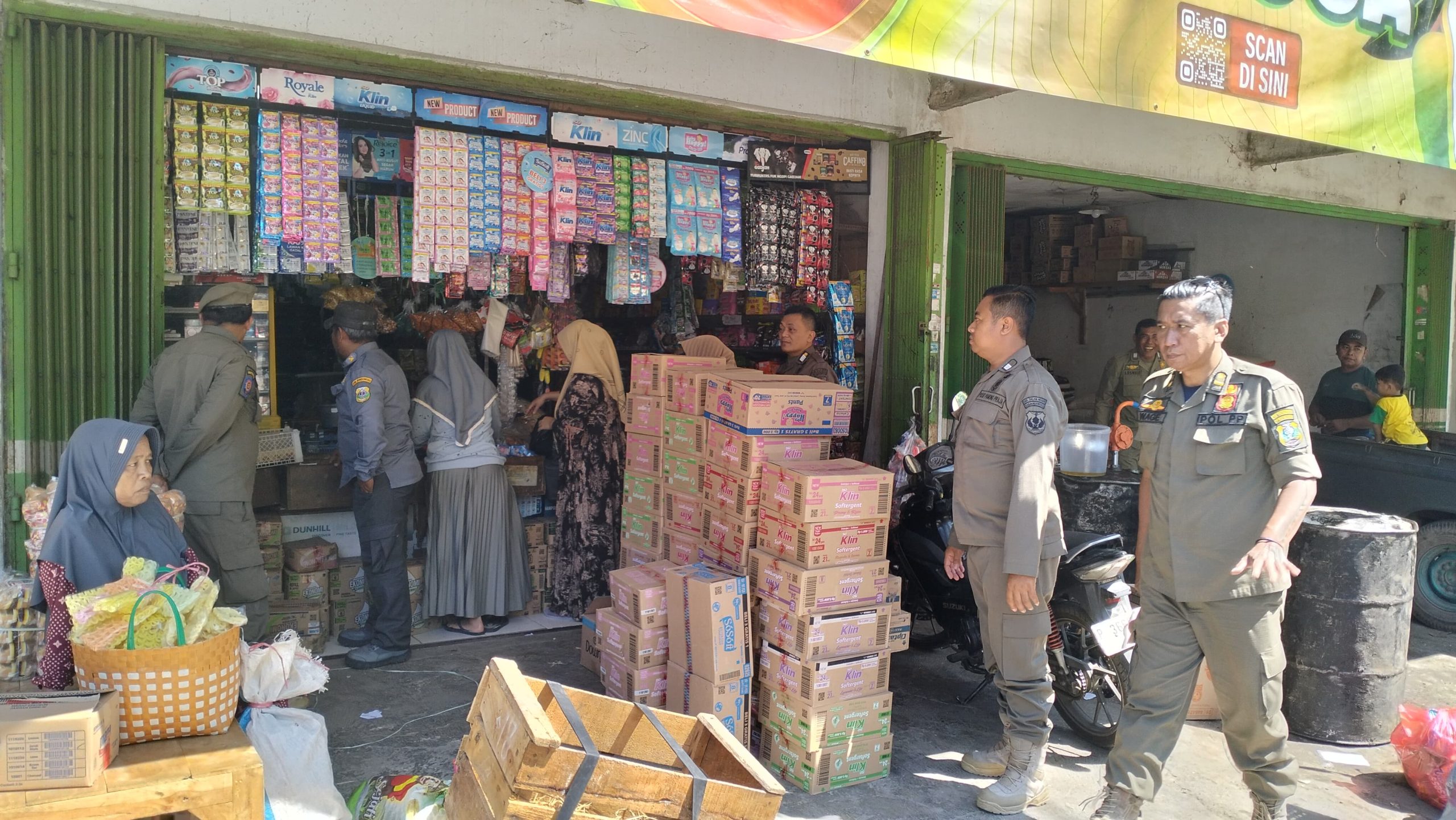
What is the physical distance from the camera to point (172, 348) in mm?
4293

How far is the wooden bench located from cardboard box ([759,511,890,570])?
2056 millimetres

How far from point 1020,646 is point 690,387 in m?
2.02

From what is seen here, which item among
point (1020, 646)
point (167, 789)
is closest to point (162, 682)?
point (167, 789)

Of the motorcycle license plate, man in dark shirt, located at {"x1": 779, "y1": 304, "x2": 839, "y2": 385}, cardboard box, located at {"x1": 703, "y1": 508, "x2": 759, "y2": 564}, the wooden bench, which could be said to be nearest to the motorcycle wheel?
the motorcycle license plate

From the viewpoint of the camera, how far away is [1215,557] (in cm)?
341

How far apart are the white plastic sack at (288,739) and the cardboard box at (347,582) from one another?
207cm

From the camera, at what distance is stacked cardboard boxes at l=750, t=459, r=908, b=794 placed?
3971 mm

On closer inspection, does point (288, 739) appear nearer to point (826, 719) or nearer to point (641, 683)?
point (641, 683)

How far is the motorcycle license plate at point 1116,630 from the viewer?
418cm

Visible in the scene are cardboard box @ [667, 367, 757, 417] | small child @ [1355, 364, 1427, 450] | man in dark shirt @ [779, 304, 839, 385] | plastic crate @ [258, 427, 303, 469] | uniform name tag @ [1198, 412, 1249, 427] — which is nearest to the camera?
uniform name tag @ [1198, 412, 1249, 427]

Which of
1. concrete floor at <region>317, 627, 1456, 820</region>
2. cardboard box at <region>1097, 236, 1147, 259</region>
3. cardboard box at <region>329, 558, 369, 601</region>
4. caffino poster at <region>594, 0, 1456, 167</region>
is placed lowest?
concrete floor at <region>317, 627, 1456, 820</region>

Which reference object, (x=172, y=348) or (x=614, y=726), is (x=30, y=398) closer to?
(x=172, y=348)

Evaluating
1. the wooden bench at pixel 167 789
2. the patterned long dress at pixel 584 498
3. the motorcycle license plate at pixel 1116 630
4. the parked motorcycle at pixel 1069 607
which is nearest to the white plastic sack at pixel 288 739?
the wooden bench at pixel 167 789

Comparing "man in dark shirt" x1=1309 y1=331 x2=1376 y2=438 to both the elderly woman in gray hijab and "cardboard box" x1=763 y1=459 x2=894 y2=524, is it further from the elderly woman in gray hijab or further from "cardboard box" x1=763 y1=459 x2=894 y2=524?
the elderly woman in gray hijab
